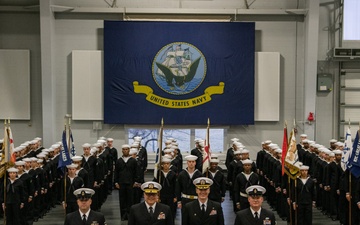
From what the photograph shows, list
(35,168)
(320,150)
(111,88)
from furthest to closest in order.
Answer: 1. (111,88)
2. (320,150)
3. (35,168)

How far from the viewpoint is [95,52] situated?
67.7 feet

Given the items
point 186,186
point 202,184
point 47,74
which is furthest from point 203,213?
point 47,74

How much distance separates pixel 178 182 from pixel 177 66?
9472mm

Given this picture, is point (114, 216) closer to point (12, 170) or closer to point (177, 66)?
point (12, 170)

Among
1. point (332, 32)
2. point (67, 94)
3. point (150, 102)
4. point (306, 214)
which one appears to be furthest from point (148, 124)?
point (306, 214)

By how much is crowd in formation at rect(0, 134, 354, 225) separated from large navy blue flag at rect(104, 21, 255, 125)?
398cm

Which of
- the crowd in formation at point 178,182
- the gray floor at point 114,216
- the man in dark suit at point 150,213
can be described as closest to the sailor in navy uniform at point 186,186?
the crowd in formation at point 178,182

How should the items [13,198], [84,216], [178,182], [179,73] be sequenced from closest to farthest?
1. [84,216]
2. [178,182]
3. [13,198]
4. [179,73]

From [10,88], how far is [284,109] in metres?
9.82

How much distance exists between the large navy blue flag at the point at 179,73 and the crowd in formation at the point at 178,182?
3980 mm

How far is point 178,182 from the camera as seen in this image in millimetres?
11641

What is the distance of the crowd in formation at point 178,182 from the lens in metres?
12.0

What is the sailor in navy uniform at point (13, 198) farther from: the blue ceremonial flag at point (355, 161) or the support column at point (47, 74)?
the support column at point (47, 74)

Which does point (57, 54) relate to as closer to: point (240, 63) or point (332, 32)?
point (240, 63)
